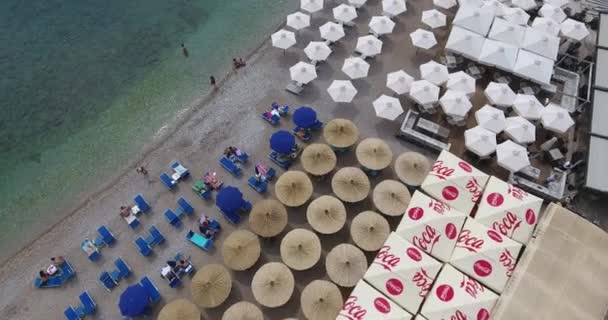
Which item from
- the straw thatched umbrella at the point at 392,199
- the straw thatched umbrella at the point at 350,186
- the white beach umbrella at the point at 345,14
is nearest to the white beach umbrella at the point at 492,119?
the straw thatched umbrella at the point at 392,199

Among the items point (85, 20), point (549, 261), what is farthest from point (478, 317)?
point (85, 20)

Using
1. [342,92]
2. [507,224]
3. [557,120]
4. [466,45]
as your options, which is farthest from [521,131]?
[342,92]

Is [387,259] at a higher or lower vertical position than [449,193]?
lower

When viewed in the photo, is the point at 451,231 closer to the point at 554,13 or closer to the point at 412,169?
the point at 412,169

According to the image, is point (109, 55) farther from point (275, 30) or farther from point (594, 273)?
point (594, 273)

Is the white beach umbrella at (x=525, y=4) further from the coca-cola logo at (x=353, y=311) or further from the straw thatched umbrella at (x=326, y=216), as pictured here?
the coca-cola logo at (x=353, y=311)

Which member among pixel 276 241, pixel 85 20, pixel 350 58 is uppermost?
pixel 350 58
